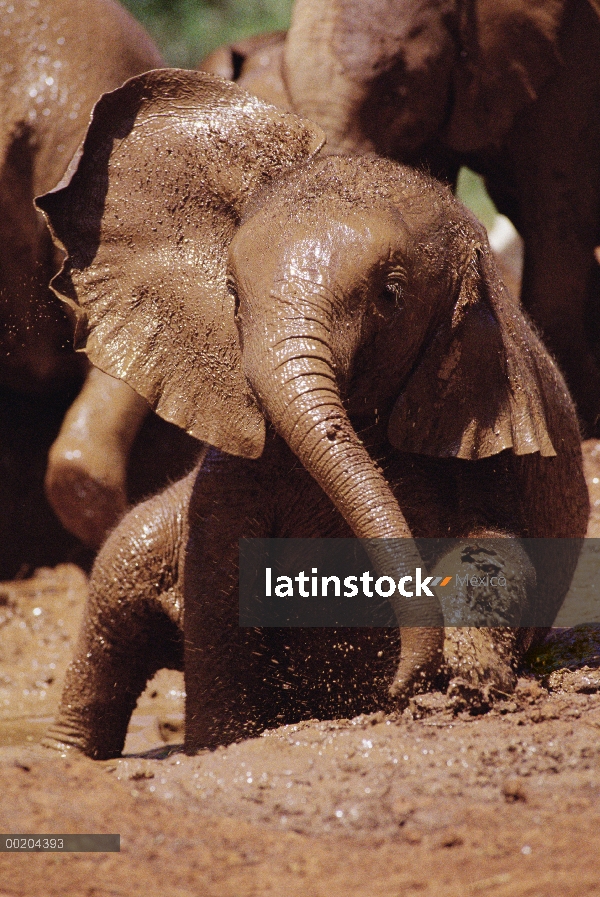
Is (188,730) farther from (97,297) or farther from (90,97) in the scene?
(90,97)

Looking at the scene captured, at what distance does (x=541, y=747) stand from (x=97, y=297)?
6.18 feet

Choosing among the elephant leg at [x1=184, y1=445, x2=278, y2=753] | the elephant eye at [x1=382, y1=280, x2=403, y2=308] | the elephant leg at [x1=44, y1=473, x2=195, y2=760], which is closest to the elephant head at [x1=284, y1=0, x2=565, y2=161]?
the elephant leg at [x1=44, y1=473, x2=195, y2=760]

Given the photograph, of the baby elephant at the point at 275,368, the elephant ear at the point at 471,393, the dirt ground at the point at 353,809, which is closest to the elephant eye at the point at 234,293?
the baby elephant at the point at 275,368

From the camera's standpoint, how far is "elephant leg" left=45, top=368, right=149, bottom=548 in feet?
18.6

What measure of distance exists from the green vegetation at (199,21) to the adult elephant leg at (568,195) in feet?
29.5

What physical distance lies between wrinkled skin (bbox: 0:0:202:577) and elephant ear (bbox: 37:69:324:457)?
188 centimetres

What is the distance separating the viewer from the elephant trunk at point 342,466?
2.95 metres

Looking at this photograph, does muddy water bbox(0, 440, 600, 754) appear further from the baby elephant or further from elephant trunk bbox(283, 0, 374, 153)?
elephant trunk bbox(283, 0, 374, 153)

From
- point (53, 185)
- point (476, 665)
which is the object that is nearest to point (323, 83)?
point (53, 185)

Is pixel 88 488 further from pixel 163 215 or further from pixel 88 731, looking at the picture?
pixel 163 215

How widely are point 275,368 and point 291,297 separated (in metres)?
0.20

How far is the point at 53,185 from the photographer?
234 inches

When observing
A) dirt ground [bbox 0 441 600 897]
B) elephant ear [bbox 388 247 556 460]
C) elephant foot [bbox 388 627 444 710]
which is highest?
elephant ear [bbox 388 247 556 460]

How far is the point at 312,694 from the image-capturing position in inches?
151
